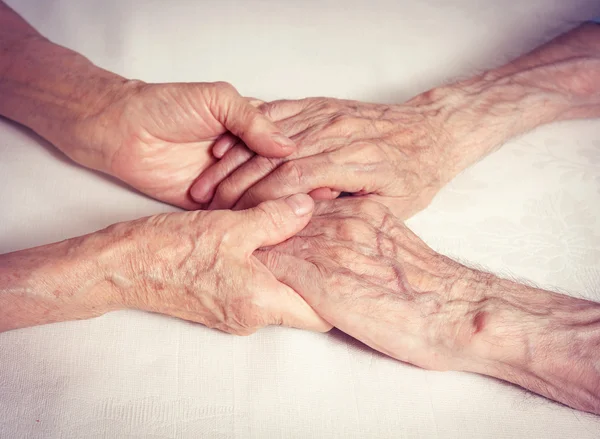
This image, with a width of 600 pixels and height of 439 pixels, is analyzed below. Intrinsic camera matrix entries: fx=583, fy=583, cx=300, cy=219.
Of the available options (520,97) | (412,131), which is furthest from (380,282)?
(520,97)

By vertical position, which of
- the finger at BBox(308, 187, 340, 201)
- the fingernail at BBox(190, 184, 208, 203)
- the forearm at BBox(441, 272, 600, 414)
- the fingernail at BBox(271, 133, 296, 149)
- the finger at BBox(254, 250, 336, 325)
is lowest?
the forearm at BBox(441, 272, 600, 414)

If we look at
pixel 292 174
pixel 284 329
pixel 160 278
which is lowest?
pixel 284 329

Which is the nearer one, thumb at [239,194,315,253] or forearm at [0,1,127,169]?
thumb at [239,194,315,253]

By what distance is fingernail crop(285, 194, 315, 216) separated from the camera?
1.11m

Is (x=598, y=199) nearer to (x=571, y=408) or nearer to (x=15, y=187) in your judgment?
(x=571, y=408)

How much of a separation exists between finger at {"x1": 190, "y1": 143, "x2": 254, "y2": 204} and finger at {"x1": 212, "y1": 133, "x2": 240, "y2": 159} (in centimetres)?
2

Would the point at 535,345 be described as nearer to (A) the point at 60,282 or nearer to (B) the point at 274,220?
(B) the point at 274,220

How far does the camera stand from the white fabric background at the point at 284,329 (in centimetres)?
97

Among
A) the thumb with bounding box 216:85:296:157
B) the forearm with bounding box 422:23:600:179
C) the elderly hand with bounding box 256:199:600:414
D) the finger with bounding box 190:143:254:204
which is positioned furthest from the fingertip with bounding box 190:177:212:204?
the forearm with bounding box 422:23:600:179

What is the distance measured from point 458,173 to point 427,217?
0.16 m

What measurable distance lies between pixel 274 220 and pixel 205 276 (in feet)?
0.54

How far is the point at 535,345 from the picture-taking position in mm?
1004

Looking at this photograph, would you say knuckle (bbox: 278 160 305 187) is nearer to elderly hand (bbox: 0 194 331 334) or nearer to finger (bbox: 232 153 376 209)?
finger (bbox: 232 153 376 209)

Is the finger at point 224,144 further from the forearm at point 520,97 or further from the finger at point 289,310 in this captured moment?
the forearm at point 520,97
